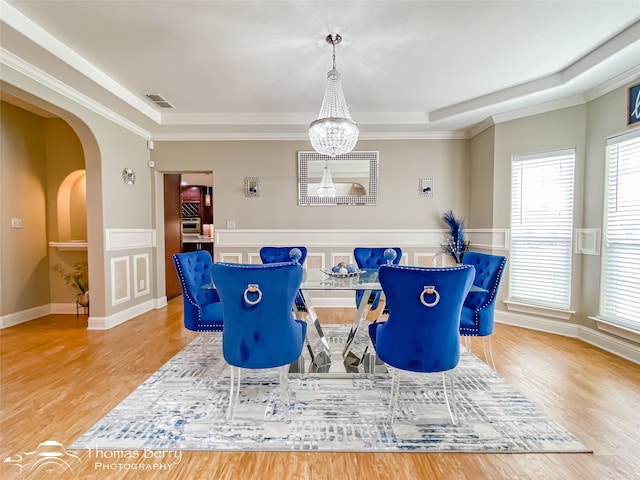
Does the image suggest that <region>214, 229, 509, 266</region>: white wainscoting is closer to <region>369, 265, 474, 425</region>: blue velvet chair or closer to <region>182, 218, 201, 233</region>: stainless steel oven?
<region>369, 265, 474, 425</region>: blue velvet chair

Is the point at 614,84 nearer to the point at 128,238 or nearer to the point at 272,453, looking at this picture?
the point at 272,453

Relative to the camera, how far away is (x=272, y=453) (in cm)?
158

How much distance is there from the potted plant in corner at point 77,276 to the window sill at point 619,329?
19.8 ft

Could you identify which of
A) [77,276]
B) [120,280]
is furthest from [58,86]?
[77,276]

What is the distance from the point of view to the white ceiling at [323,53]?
2.16 m

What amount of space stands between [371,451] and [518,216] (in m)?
3.45

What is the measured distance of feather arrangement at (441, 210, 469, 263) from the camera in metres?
4.30

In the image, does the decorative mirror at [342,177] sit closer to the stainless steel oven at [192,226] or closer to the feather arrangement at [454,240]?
the feather arrangement at [454,240]

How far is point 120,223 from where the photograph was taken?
3.90 metres

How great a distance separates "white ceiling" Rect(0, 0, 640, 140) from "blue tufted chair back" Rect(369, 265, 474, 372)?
1.93 meters

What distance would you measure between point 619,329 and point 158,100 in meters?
5.57

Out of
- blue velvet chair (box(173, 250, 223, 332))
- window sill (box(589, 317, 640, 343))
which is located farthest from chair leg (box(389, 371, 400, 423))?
window sill (box(589, 317, 640, 343))

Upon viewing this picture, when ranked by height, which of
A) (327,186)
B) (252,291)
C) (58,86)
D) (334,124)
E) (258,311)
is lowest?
(258,311)

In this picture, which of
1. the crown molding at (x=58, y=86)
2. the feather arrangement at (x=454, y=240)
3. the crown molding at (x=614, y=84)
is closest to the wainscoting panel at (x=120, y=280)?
the crown molding at (x=58, y=86)
